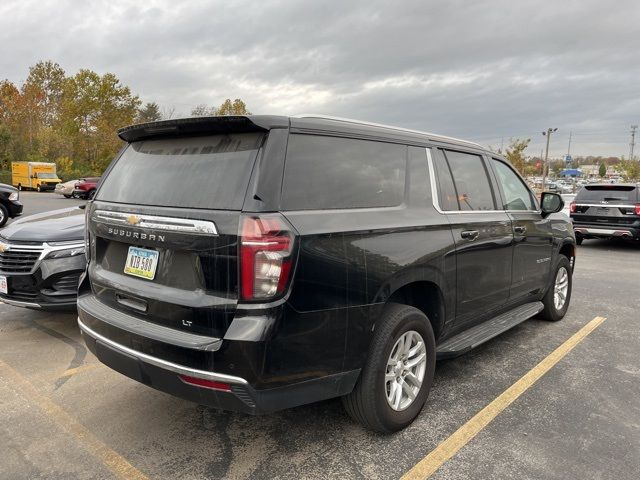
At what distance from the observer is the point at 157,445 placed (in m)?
2.81

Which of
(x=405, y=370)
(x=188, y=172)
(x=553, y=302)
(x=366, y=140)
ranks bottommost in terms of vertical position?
(x=553, y=302)

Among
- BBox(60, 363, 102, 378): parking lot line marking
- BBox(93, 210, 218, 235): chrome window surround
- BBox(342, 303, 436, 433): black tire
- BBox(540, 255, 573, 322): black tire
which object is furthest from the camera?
BBox(540, 255, 573, 322): black tire

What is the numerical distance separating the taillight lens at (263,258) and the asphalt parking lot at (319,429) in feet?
3.47

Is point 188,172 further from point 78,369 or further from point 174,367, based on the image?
point 78,369

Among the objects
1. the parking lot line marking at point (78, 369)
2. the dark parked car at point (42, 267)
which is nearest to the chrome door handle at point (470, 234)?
the parking lot line marking at point (78, 369)

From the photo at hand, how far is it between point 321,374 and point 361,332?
320 mm

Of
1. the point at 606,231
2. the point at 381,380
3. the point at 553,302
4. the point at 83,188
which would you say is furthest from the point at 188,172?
the point at 83,188

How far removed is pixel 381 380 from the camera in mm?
2721

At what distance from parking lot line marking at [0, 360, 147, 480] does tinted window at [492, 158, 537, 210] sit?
3485 millimetres

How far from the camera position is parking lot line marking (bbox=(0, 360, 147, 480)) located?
2576mm

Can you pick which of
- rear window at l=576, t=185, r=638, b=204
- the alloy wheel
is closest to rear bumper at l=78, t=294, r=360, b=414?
the alloy wheel

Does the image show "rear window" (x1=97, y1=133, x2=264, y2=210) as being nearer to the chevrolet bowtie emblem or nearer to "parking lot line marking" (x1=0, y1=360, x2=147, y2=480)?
the chevrolet bowtie emblem

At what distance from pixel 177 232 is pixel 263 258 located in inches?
19.9

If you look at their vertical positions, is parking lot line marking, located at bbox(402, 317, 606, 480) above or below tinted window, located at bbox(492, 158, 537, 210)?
below
